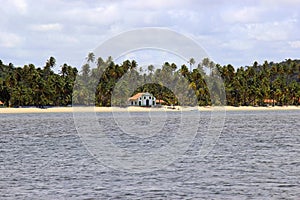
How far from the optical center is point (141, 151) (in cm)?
6400

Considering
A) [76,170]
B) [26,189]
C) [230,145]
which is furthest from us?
[230,145]

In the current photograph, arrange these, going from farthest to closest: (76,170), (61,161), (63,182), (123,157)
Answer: (123,157), (61,161), (76,170), (63,182)

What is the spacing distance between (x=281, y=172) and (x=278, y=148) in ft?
72.5

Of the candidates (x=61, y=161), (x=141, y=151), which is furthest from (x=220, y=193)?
(x=141, y=151)

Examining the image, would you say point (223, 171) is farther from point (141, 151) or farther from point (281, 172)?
point (141, 151)

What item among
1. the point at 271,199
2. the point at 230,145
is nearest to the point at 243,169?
the point at 271,199

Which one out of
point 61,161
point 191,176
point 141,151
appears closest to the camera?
point 191,176

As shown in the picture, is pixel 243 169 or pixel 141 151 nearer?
pixel 243 169

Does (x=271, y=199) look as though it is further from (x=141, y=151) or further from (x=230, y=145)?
(x=230, y=145)

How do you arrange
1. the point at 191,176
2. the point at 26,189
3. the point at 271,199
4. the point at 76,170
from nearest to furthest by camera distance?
the point at 271,199
the point at 26,189
the point at 191,176
the point at 76,170

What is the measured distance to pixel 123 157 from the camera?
57.6m

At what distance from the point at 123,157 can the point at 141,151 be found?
6.63 m

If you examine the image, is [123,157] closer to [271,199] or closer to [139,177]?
[139,177]

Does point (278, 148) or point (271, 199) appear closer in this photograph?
point (271, 199)
